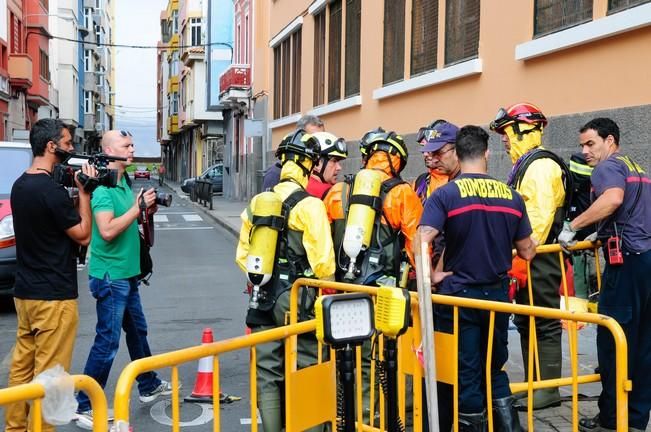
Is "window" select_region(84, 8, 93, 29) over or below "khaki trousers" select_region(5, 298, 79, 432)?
over

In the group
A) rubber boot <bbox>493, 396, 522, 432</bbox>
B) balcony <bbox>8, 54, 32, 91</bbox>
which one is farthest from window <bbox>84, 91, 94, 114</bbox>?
rubber boot <bbox>493, 396, 522, 432</bbox>

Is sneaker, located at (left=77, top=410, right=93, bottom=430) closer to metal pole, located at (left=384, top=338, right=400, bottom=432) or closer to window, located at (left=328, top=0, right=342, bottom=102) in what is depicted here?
metal pole, located at (left=384, top=338, right=400, bottom=432)

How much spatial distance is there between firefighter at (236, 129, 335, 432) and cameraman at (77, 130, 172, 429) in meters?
1.10

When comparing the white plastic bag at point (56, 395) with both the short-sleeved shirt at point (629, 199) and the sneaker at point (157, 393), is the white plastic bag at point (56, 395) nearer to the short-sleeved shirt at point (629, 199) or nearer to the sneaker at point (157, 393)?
the short-sleeved shirt at point (629, 199)

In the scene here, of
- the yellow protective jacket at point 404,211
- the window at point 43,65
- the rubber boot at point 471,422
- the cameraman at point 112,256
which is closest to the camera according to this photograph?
the rubber boot at point 471,422

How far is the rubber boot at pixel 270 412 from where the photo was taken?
4.53 meters

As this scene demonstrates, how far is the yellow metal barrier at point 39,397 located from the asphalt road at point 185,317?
9.30 feet

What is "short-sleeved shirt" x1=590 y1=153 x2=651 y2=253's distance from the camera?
4809 mm

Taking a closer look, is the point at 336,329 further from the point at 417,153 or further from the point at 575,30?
the point at 417,153

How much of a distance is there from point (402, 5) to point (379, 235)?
10071mm

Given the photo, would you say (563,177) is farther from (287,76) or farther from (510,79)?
(287,76)

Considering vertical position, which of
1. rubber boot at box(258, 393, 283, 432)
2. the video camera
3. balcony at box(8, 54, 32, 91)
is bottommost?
rubber boot at box(258, 393, 283, 432)

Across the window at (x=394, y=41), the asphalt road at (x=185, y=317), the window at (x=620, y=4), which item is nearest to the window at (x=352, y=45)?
the window at (x=394, y=41)

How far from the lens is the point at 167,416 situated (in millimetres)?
5820
